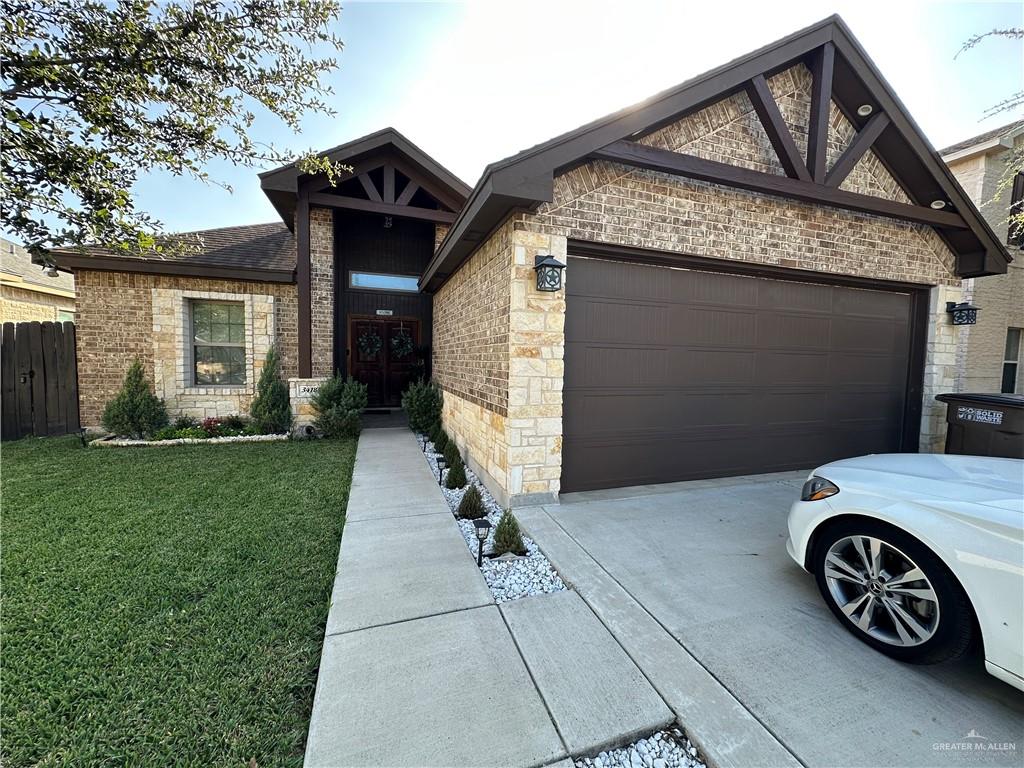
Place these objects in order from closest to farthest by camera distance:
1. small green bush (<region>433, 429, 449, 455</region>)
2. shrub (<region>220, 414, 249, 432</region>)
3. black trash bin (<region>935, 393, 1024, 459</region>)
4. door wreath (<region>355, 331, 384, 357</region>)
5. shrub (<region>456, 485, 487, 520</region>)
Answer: shrub (<region>456, 485, 487, 520</region>) < black trash bin (<region>935, 393, 1024, 459</region>) < small green bush (<region>433, 429, 449, 455</region>) < shrub (<region>220, 414, 249, 432</region>) < door wreath (<region>355, 331, 384, 357</region>)

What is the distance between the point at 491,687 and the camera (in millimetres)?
1882

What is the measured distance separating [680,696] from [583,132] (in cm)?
406

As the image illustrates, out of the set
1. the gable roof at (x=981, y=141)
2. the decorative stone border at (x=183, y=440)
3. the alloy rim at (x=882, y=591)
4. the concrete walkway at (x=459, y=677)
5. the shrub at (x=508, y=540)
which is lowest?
the decorative stone border at (x=183, y=440)

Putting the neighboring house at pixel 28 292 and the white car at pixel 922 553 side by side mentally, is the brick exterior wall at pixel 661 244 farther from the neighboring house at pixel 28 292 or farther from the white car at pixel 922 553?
the neighboring house at pixel 28 292

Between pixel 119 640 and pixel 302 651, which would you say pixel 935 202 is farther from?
pixel 119 640

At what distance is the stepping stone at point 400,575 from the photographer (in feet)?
8.09

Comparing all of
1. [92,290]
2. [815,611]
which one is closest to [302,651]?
[815,611]

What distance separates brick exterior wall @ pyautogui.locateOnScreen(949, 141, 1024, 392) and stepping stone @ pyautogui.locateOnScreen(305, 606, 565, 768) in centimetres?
1051

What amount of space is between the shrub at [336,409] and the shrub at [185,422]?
7.66 ft

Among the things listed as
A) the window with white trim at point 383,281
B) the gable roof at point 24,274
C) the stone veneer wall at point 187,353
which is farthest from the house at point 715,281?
→ the gable roof at point 24,274

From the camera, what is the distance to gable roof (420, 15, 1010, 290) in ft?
11.6

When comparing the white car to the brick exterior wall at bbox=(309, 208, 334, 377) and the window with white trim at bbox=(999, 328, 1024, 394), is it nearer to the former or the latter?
the brick exterior wall at bbox=(309, 208, 334, 377)

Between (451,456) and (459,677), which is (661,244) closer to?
(451,456)

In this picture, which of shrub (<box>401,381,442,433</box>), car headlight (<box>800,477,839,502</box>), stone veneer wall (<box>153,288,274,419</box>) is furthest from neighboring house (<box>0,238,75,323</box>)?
car headlight (<box>800,477,839,502</box>)
